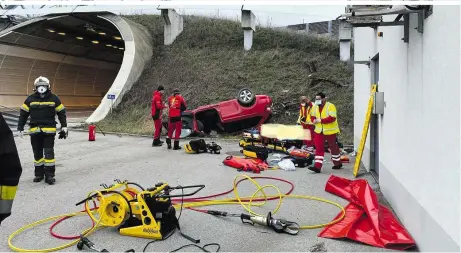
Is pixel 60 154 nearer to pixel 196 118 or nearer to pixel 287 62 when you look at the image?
pixel 196 118

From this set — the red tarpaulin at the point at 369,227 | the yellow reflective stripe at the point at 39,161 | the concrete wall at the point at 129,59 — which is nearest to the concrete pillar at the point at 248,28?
the concrete wall at the point at 129,59

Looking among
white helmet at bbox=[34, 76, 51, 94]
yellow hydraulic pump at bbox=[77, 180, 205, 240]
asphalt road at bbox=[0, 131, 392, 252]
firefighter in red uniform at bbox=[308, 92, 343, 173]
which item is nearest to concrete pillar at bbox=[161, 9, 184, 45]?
asphalt road at bbox=[0, 131, 392, 252]

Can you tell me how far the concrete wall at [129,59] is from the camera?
57.9 ft

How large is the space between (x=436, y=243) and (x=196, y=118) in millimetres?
10240

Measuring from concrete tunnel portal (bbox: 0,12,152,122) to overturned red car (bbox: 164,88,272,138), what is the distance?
623 cm

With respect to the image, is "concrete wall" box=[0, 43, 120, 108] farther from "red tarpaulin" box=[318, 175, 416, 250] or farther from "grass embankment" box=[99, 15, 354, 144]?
"red tarpaulin" box=[318, 175, 416, 250]

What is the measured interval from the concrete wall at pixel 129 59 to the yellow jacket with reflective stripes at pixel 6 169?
15.0 meters

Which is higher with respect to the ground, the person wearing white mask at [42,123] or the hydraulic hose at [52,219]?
the person wearing white mask at [42,123]

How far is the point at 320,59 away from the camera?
1886cm

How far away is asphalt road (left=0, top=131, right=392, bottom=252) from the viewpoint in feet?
12.5

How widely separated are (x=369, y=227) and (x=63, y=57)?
86.0 ft

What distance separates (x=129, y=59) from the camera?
19.7 metres

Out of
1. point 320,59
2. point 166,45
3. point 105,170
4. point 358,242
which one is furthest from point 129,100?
point 358,242

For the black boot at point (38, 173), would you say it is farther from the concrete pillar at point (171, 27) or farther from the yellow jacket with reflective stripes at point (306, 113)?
the concrete pillar at point (171, 27)
